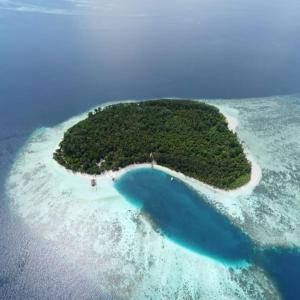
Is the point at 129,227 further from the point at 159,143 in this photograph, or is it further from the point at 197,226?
the point at 159,143

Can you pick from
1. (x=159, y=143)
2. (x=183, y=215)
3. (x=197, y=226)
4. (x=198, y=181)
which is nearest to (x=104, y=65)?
(x=159, y=143)

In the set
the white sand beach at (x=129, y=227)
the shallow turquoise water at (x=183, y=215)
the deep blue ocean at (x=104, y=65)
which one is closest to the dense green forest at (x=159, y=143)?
the white sand beach at (x=129, y=227)

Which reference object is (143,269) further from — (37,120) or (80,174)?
(37,120)

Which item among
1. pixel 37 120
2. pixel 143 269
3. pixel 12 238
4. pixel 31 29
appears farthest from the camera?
pixel 31 29

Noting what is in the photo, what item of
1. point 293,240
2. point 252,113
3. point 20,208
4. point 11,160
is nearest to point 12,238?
point 20,208

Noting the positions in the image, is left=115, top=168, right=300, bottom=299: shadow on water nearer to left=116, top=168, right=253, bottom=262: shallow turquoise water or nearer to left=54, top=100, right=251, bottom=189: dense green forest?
left=116, top=168, right=253, bottom=262: shallow turquoise water

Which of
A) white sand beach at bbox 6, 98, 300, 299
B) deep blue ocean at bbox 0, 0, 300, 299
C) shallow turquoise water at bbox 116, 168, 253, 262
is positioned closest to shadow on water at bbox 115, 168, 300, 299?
shallow turquoise water at bbox 116, 168, 253, 262
